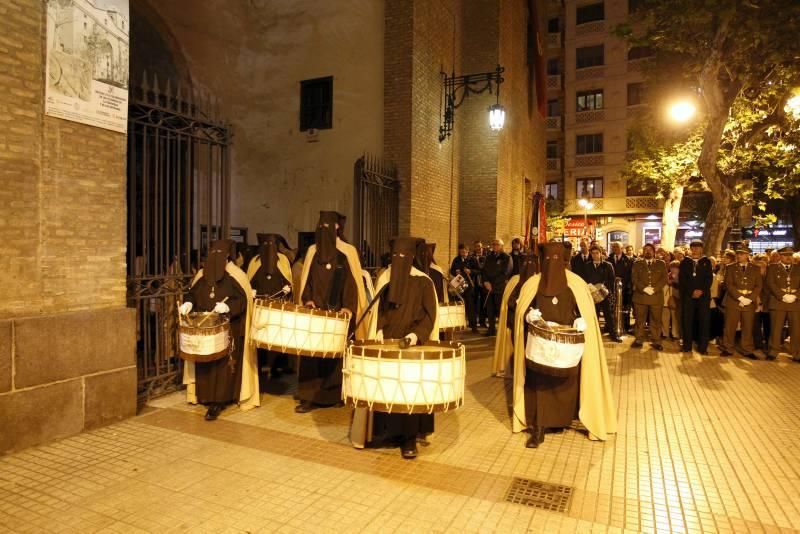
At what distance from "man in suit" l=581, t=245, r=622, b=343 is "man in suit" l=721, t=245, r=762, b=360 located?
2.18 meters

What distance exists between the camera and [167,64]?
1533cm

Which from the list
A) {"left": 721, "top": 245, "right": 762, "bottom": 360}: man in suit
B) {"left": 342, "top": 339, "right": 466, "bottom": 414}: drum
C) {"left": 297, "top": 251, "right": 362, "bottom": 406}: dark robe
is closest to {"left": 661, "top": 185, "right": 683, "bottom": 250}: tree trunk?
{"left": 721, "top": 245, "right": 762, "bottom": 360}: man in suit

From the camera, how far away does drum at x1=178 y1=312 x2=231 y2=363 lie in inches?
252

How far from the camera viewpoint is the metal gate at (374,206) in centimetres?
1245

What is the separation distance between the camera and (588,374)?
6398 mm

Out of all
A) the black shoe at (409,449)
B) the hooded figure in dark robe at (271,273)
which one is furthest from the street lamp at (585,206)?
the black shoe at (409,449)

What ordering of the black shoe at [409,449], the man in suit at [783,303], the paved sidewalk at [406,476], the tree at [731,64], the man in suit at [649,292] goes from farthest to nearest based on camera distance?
the tree at [731,64], the man in suit at [649,292], the man in suit at [783,303], the black shoe at [409,449], the paved sidewalk at [406,476]

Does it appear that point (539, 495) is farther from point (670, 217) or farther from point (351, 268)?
point (670, 217)

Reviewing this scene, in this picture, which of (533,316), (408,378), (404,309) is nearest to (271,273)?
(404,309)

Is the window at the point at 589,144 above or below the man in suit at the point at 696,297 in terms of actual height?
above

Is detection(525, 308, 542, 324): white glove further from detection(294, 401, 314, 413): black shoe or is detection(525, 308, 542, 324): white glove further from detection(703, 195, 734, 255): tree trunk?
detection(703, 195, 734, 255): tree trunk

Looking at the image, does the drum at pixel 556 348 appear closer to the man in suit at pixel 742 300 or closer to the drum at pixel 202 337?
the drum at pixel 202 337

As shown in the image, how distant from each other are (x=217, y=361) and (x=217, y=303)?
0.78 meters

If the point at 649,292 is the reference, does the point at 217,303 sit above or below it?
above
